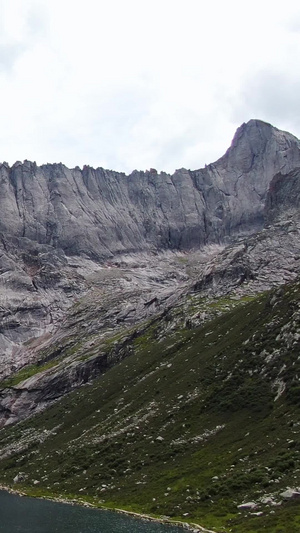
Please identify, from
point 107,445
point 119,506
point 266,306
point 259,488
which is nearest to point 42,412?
point 107,445

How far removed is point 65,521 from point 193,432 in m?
24.7

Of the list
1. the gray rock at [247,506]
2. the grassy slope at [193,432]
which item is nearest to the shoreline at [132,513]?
the grassy slope at [193,432]

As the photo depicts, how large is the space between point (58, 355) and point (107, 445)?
101 m

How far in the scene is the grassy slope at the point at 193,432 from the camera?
57.2m

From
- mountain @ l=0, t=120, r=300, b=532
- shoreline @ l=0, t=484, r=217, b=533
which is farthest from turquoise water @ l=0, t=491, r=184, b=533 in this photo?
mountain @ l=0, t=120, r=300, b=532

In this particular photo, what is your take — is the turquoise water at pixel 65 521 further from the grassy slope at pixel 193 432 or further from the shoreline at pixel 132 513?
the grassy slope at pixel 193 432

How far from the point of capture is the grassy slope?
5716cm

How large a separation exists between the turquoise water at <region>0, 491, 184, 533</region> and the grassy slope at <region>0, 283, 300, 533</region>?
3232mm

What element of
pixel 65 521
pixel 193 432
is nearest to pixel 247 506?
pixel 65 521

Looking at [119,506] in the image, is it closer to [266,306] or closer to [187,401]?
[187,401]

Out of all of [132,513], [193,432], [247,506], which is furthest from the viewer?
[193,432]

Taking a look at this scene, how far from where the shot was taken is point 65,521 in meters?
60.9

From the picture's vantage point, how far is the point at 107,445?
8900cm

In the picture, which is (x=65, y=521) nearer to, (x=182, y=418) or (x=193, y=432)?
(x=193, y=432)
